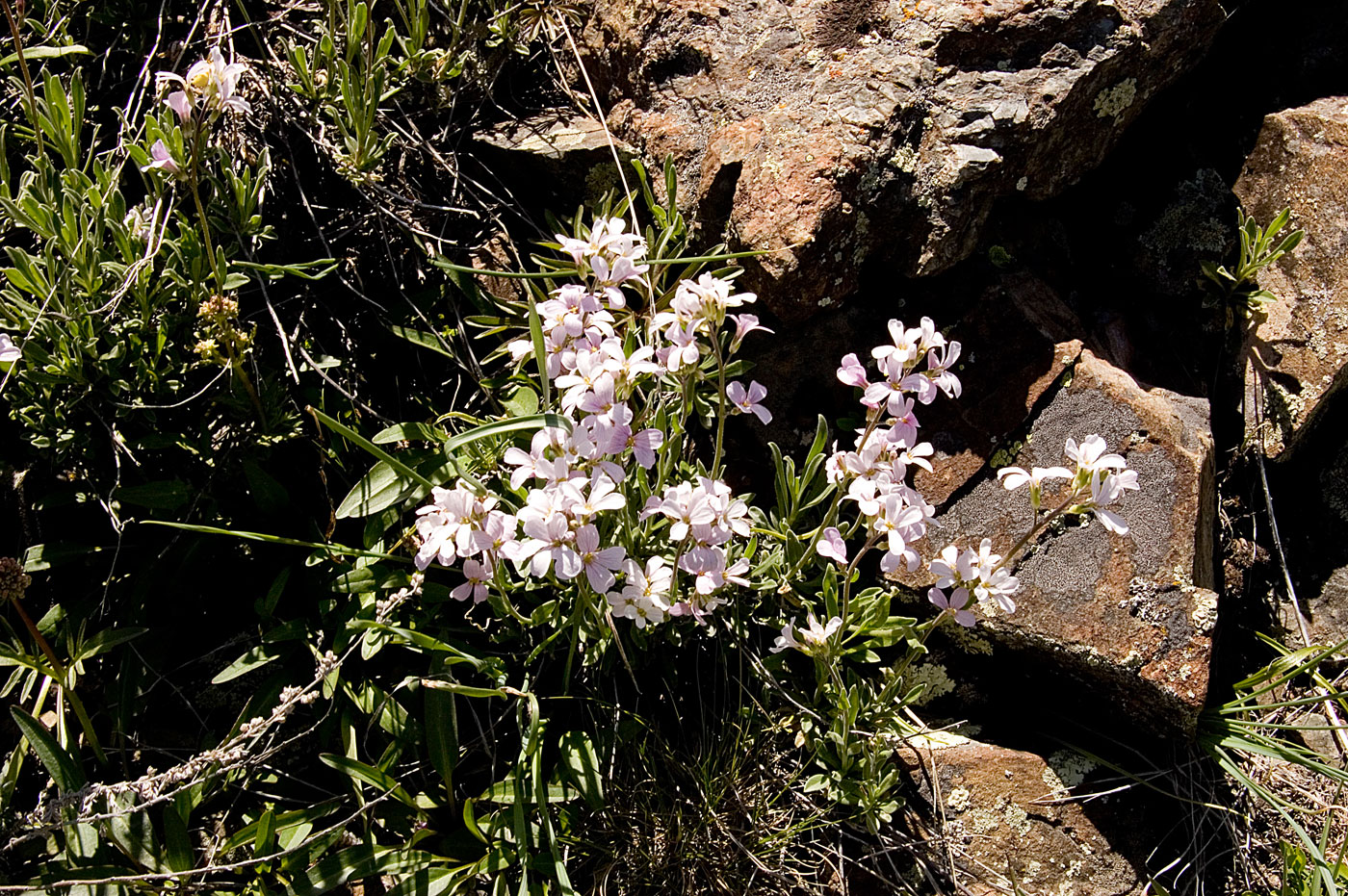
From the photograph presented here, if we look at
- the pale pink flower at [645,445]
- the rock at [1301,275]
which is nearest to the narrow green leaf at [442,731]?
the pale pink flower at [645,445]

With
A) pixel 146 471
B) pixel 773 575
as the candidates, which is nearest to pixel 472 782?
pixel 773 575

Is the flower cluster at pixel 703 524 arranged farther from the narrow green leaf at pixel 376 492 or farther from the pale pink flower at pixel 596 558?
the narrow green leaf at pixel 376 492

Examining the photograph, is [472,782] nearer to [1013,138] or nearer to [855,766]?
[855,766]

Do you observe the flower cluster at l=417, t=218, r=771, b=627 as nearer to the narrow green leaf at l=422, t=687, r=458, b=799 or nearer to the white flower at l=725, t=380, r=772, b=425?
the white flower at l=725, t=380, r=772, b=425

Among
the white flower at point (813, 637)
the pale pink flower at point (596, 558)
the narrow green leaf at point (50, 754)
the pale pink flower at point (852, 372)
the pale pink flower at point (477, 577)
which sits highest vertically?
the pale pink flower at point (852, 372)

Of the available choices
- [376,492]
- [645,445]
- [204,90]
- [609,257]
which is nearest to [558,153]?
[609,257]
